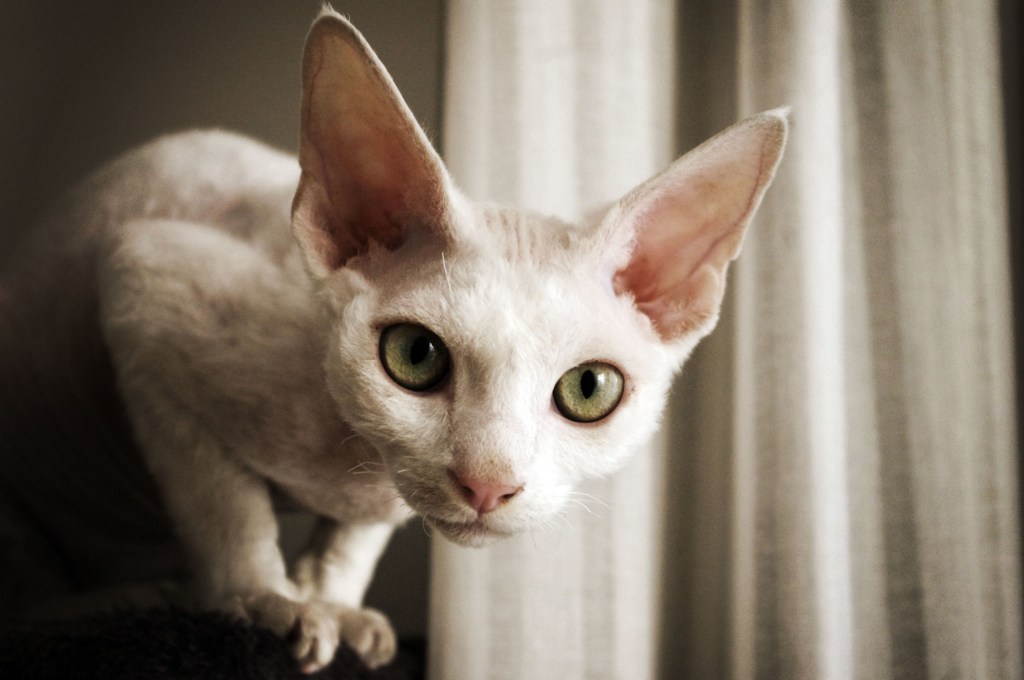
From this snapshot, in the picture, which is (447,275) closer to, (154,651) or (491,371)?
(491,371)

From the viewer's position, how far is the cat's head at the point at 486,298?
512 millimetres

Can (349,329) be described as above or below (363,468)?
above

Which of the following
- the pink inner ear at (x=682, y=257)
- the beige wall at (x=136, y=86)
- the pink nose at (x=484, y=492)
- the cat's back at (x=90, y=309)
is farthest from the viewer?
the beige wall at (x=136, y=86)

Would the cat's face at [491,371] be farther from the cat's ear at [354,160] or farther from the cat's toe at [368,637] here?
the cat's toe at [368,637]

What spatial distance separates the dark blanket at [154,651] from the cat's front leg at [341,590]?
3 centimetres

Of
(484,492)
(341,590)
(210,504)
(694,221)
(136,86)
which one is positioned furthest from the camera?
(136,86)

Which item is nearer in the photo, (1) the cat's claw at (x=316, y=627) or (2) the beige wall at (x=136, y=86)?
(1) the cat's claw at (x=316, y=627)

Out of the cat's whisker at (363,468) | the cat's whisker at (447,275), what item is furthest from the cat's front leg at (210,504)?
the cat's whisker at (447,275)

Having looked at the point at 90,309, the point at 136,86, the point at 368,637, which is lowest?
the point at 368,637

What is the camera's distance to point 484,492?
0.48m

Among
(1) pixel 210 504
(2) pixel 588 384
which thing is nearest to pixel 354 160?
(2) pixel 588 384

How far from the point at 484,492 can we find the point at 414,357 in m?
0.13

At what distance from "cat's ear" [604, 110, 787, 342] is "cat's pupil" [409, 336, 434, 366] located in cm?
18

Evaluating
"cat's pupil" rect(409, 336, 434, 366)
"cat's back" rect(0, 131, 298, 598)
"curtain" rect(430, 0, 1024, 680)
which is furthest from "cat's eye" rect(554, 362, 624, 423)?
"cat's back" rect(0, 131, 298, 598)
